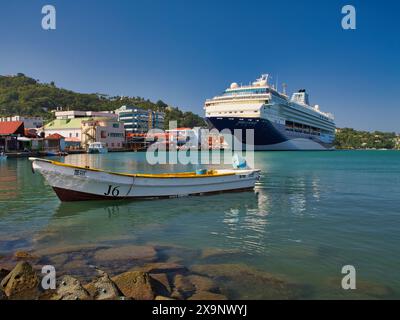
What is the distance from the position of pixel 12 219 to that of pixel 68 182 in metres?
3.37

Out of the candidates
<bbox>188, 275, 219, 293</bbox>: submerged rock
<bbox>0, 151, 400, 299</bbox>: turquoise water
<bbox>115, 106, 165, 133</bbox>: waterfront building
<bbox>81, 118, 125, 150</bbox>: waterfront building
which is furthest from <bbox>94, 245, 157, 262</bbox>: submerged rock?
<bbox>115, 106, 165, 133</bbox>: waterfront building

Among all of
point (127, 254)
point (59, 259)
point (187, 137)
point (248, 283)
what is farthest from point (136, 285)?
point (187, 137)

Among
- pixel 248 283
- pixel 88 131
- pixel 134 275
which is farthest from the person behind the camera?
pixel 88 131

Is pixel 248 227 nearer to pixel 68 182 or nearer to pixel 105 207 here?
pixel 105 207

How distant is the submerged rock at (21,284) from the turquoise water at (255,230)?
3.37 meters

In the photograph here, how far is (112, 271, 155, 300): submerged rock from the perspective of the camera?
277 inches

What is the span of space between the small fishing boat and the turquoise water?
0.56m

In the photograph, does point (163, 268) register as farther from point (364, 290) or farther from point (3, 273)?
point (364, 290)

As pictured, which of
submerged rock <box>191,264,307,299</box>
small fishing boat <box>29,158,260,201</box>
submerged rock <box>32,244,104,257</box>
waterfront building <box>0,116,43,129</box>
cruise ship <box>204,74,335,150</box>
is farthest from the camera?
waterfront building <box>0,116,43,129</box>

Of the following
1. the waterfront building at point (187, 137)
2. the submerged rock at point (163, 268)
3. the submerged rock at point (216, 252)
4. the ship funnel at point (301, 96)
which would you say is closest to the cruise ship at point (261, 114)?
the ship funnel at point (301, 96)

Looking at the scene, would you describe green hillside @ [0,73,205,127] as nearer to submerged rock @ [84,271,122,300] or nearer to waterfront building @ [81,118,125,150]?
waterfront building @ [81,118,125,150]

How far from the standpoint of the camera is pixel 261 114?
79.2 metres

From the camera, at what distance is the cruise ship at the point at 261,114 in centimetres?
8025

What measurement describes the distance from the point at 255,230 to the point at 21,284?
8494 millimetres
